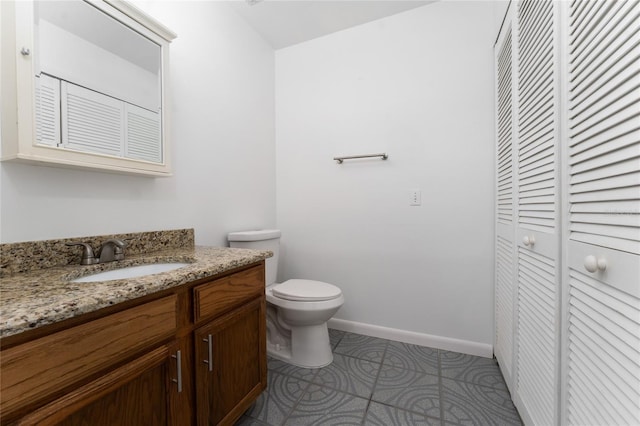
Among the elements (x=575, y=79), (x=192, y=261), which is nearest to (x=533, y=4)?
(x=575, y=79)

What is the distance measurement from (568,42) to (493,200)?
110 centimetres

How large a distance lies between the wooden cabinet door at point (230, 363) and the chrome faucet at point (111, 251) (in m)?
0.49

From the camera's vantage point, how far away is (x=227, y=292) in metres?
1.09

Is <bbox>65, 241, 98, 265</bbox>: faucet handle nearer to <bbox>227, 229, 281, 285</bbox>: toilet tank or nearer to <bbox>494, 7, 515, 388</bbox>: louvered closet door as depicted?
<bbox>227, 229, 281, 285</bbox>: toilet tank

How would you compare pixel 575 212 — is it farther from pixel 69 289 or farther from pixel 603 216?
pixel 69 289

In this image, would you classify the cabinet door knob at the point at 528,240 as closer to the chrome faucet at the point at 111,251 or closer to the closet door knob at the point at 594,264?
the closet door knob at the point at 594,264

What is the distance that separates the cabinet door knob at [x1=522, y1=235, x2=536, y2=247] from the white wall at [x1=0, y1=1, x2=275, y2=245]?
165 centimetres

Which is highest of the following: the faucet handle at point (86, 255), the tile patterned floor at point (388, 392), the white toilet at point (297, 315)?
the faucet handle at point (86, 255)

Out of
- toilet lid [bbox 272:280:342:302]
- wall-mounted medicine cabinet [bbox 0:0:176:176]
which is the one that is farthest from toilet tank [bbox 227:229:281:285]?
wall-mounted medicine cabinet [bbox 0:0:176:176]

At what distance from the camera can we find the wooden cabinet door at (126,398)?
612 millimetres

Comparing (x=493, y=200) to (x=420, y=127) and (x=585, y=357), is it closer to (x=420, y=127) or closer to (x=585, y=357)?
(x=420, y=127)

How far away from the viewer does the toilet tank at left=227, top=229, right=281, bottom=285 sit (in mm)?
1778

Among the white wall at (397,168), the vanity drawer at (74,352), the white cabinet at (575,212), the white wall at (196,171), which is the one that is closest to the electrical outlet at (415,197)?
the white wall at (397,168)

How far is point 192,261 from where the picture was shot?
113 cm
